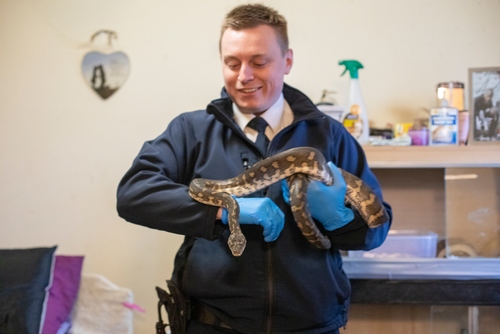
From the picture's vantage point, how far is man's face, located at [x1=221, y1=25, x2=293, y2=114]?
1.58 m

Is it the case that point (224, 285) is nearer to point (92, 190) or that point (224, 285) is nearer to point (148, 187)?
point (148, 187)

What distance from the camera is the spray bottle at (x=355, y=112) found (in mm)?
2217

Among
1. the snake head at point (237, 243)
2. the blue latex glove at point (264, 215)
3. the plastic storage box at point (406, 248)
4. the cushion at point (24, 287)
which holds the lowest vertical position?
the cushion at point (24, 287)

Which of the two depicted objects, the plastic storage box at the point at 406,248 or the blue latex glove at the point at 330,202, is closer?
the blue latex glove at the point at 330,202

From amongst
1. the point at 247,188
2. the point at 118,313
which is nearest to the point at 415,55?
the point at 247,188

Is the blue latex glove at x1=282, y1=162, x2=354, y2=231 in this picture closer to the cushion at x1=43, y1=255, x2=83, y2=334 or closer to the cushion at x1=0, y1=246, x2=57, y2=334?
the cushion at x1=0, y1=246, x2=57, y2=334

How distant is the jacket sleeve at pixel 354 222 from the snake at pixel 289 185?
34 mm

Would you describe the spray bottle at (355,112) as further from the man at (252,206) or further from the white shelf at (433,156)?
the man at (252,206)

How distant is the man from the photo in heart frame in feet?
3.32

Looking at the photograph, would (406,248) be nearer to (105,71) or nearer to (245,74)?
(245,74)

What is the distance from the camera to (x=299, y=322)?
4.81 feet

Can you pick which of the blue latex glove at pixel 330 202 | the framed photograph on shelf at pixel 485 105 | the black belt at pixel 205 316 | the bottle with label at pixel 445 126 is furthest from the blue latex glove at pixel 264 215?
the framed photograph on shelf at pixel 485 105

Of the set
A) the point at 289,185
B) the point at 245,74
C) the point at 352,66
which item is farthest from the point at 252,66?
the point at 352,66

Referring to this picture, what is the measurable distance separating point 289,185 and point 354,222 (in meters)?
0.23
